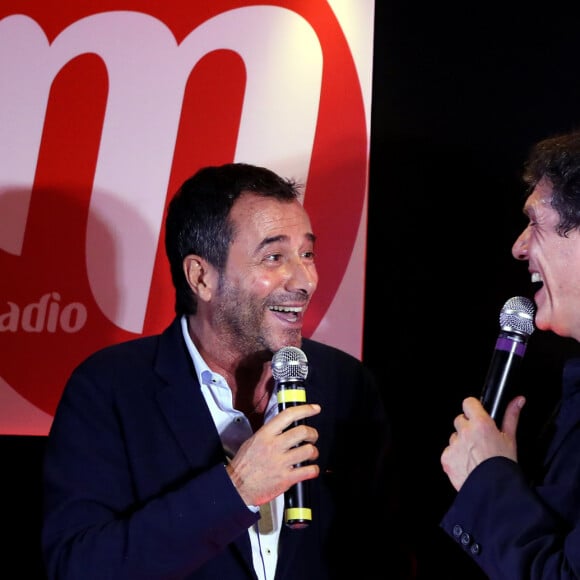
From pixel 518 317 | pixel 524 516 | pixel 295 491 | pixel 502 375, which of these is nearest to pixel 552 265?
pixel 518 317

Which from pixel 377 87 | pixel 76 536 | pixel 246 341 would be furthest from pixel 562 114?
pixel 76 536

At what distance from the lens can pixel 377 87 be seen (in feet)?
9.83

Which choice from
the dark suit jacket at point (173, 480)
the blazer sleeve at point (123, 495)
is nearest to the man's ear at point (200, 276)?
the dark suit jacket at point (173, 480)

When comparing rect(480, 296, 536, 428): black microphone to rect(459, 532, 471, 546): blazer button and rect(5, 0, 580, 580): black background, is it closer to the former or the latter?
rect(459, 532, 471, 546): blazer button

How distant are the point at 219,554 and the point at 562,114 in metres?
1.83

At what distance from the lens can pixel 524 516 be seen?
155 cm

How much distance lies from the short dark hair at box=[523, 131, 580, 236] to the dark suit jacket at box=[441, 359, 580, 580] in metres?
0.32

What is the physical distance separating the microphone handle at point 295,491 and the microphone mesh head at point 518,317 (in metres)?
0.47

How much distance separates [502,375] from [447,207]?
Result: 1247 mm

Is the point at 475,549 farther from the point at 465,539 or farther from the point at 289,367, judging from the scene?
the point at 289,367

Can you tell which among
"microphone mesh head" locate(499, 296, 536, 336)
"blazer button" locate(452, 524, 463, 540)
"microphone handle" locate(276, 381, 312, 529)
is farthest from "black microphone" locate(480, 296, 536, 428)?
"microphone handle" locate(276, 381, 312, 529)

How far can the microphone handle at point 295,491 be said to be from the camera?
1784 mm

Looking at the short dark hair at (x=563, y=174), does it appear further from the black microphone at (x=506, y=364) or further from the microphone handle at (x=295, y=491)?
the microphone handle at (x=295, y=491)

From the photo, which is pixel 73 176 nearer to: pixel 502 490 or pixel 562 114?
pixel 562 114
